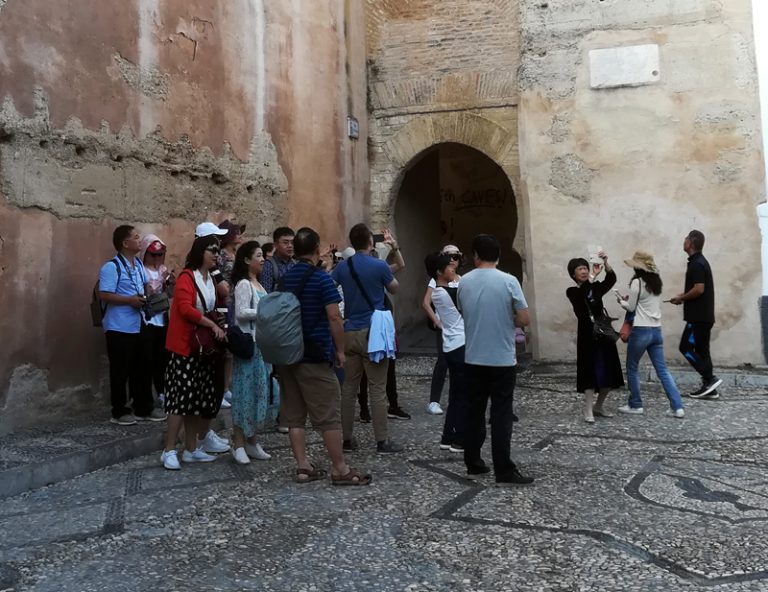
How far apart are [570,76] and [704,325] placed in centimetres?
378

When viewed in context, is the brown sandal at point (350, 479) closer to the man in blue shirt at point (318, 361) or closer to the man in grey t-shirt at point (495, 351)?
the man in blue shirt at point (318, 361)

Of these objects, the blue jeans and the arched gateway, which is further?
the arched gateway

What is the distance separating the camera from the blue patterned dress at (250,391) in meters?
5.36

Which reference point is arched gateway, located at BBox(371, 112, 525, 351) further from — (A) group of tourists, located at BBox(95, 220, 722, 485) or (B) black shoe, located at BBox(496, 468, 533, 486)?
(B) black shoe, located at BBox(496, 468, 533, 486)

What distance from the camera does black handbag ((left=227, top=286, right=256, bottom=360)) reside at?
5199 millimetres

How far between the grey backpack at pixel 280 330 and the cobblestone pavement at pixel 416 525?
0.77m

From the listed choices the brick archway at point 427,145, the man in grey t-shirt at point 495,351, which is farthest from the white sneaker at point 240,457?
the brick archway at point 427,145

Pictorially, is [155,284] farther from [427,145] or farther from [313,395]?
[427,145]

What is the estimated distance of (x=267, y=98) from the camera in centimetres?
923

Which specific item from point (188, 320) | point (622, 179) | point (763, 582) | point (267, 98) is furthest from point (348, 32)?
point (763, 582)

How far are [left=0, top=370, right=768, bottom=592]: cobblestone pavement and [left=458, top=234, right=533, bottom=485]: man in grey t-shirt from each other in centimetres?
29

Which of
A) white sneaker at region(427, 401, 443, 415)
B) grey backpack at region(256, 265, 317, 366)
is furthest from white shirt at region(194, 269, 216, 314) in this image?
white sneaker at region(427, 401, 443, 415)

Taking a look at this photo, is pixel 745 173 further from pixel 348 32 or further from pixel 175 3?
pixel 175 3

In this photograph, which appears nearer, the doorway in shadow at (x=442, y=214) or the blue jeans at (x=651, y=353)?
the blue jeans at (x=651, y=353)
